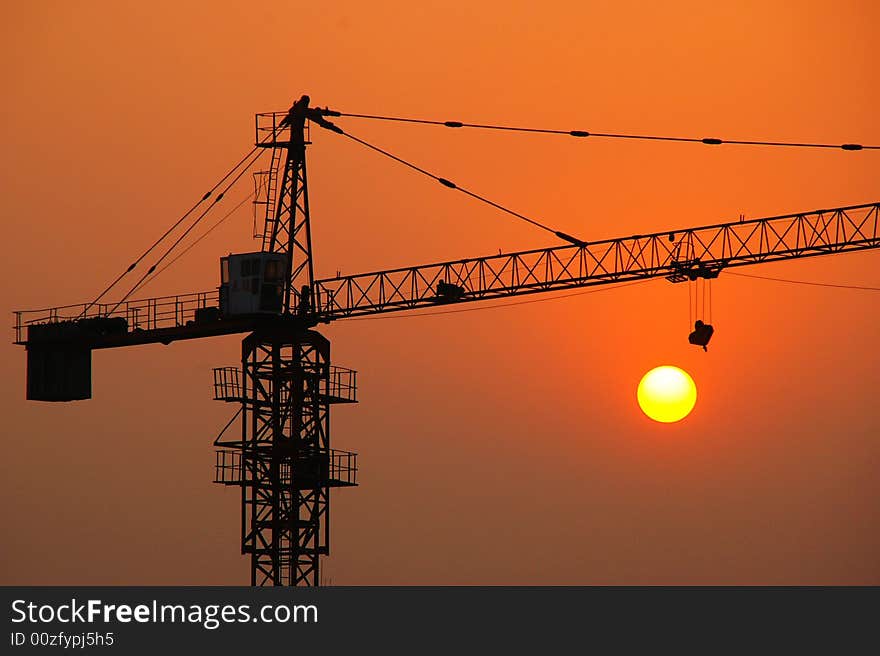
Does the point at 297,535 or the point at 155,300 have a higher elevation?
the point at 155,300

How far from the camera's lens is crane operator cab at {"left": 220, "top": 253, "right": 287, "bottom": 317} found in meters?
128

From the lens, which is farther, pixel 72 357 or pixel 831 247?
pixel 72 357

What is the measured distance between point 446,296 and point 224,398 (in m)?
12.7

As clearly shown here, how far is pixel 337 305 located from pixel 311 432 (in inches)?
268

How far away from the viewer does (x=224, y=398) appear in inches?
5089

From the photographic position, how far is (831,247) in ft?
400

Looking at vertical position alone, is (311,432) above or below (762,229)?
below

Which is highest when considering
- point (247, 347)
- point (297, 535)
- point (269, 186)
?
point (269, 186)

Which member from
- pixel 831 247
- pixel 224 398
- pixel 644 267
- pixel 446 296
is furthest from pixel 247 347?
pixel 831 247

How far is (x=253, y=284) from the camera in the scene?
128m

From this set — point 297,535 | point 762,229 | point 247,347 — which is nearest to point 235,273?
point 247,347

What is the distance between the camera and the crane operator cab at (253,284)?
5054 inches

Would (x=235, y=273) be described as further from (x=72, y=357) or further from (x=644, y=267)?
(x=644, y=267)

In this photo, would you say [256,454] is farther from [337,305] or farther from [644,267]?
[644,267]
